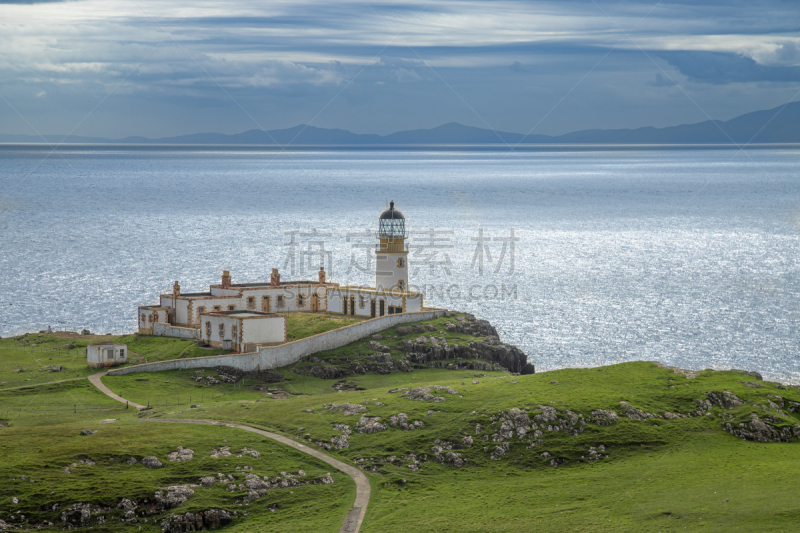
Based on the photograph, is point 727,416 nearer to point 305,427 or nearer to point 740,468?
point 740,468

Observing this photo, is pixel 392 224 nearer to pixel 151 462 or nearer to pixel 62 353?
pixel 62 353

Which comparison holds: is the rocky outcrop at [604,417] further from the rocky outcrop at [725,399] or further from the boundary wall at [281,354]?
the boundary wall at [281,354]

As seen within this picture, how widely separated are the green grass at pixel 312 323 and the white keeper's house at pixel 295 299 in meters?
2.00

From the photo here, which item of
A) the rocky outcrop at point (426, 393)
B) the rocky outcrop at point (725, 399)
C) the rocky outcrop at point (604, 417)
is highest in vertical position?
the rocky outcrop at point (725, 399)

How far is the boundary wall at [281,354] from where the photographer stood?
6938cm

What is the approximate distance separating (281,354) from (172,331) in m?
12.7

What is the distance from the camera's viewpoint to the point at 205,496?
44812 millimetres

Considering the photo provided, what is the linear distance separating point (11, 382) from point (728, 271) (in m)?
129

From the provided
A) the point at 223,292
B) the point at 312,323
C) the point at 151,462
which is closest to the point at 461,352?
the point at 312,323

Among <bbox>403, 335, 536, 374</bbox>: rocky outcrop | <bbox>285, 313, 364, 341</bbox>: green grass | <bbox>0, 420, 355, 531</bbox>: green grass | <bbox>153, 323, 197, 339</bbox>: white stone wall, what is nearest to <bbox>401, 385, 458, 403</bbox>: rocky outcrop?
<bbox>0, 420, 355, 531</bbox>: green grass

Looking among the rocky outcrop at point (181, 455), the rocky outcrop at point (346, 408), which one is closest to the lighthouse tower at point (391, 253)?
the rocky outcrop at point (346, 408)

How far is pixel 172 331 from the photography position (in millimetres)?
79125

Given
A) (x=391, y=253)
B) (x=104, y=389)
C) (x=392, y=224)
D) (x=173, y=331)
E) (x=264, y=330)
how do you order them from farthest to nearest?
(x=391, y=253), (x=392, y=224), (x=173, y=331), (x=264, y=330), (x=104, y=389)

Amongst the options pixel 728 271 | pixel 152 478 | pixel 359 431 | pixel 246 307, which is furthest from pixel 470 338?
pixel 728 271
